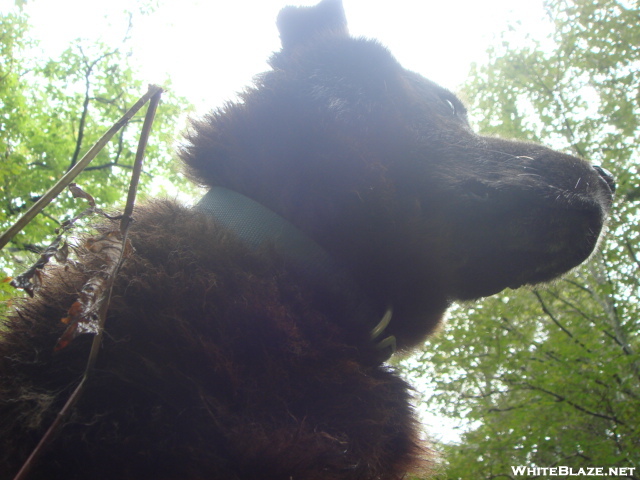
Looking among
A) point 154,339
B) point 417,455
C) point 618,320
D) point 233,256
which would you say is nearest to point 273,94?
point 233,256

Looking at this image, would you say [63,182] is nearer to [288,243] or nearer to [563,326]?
[288,243]

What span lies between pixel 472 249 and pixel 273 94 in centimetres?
117

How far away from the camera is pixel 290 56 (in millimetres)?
2424

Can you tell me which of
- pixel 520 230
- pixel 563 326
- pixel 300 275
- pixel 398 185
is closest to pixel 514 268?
pixel 520 230

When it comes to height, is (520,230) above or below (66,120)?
below

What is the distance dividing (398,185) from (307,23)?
1.11m

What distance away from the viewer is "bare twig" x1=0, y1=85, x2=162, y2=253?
2.78 feet

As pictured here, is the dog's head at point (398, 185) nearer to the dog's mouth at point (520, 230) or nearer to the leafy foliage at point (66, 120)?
the dog's mouth at point (520, 230)

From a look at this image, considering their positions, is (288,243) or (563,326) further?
(563,326)

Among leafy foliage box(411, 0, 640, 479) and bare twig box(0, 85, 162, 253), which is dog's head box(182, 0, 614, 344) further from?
leafy foliage box(411, 0, 640, 479)

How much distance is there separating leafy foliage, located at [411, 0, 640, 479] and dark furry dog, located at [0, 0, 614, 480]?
8.38ft

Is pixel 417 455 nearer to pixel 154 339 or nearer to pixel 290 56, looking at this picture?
pixel 154 339

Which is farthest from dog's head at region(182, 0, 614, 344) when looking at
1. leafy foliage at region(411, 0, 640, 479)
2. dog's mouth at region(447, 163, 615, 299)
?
leafy foliage at region(411, 0, 640, 479)

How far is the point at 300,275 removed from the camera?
1.84m
